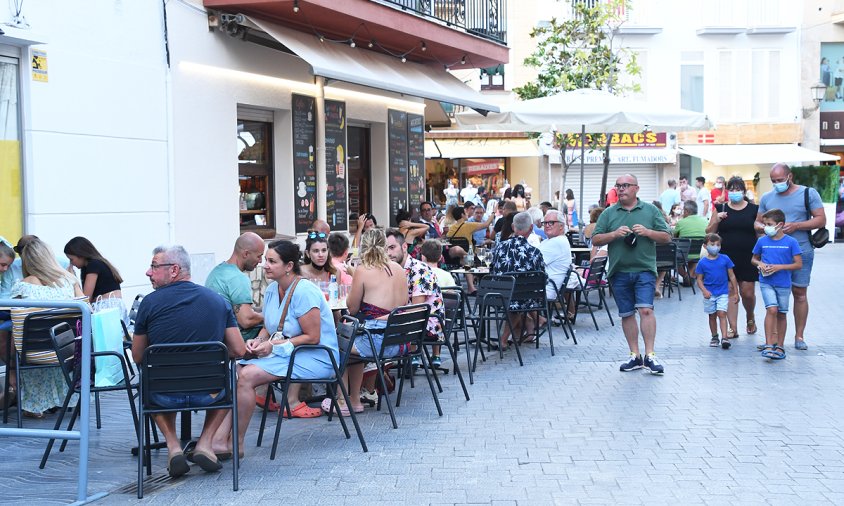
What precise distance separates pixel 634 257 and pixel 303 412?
141 inches

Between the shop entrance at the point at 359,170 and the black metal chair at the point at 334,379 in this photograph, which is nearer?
the black metal chair at the point at 334,379

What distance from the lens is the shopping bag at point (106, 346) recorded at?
727 cm

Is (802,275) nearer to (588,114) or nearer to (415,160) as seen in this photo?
(588,114)

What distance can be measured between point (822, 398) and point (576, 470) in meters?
3.25

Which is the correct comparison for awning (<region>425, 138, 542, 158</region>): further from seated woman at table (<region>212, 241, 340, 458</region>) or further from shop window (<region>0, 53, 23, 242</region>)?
seated woman at table (<region>212, 241, 340, 458</region>)

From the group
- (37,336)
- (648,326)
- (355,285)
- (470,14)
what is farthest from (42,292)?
(470,14)

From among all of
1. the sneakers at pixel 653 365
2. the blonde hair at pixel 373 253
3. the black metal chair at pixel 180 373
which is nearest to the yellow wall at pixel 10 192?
the blonde hair at pixel 373 253

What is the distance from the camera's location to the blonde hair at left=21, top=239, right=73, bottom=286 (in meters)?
8.59

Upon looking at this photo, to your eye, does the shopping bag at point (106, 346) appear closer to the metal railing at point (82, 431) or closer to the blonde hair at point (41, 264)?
the metal railing at point (82, 431)

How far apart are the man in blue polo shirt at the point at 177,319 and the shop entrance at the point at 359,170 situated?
10.8 metres

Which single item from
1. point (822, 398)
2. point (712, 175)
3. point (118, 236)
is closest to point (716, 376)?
point (822, 398)

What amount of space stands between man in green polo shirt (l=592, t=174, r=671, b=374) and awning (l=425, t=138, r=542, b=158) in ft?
82.7

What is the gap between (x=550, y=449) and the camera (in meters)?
7.49

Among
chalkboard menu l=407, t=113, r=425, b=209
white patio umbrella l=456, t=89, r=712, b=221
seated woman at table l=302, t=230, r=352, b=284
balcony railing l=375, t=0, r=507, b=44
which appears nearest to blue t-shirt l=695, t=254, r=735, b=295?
white patio umbrella l=456, t=89, r=712, b=221
